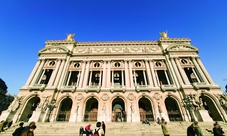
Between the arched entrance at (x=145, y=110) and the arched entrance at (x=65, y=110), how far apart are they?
14.9 m

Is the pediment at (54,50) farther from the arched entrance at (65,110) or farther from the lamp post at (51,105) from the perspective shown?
the lamp post at (51,105)

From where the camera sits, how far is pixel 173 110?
21.7 meters

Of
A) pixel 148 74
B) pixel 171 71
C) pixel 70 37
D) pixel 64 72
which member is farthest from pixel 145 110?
pixel 70 37

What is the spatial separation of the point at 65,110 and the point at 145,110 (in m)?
17.0

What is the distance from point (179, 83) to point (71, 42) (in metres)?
28.7

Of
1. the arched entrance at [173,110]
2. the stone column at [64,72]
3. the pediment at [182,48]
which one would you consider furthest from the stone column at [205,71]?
the stone column at [64,72]

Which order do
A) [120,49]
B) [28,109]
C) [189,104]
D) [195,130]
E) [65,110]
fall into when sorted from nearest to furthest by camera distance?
[195,130] < [189,104] < [28,109] < [65,110] < [120,49]

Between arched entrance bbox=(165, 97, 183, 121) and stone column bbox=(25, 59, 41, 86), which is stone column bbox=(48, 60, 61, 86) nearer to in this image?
stone column bbox=(25, 59, 41, 86)

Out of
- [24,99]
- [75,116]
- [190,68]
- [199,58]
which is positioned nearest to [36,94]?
[24,99]

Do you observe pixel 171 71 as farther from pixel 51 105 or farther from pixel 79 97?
pixel 51 105

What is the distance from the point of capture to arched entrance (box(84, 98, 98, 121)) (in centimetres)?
2138

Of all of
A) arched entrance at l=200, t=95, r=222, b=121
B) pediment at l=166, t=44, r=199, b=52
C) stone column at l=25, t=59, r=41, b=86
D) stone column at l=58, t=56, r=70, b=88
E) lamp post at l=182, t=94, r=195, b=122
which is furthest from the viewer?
pediment at l=166, t=44, r=199, b=52

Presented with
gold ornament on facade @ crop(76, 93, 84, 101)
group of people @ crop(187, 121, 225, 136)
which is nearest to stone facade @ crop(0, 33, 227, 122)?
gold ornament on facade @ crop(76, 93, 84, 101)

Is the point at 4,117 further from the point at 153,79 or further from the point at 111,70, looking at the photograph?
the point at 153,79
